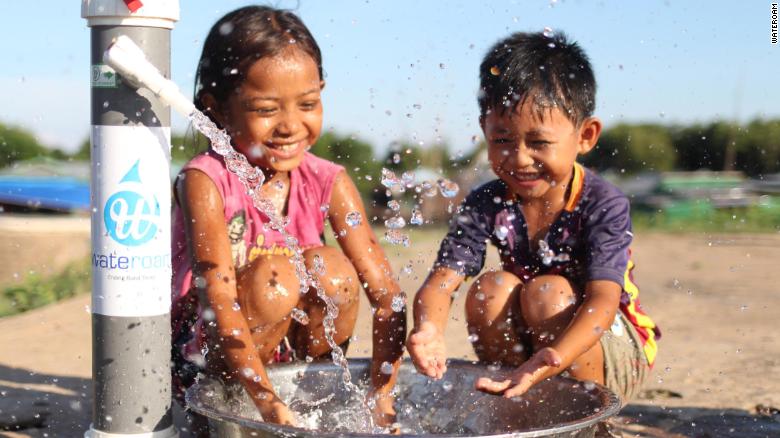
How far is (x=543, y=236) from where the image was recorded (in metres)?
2.96

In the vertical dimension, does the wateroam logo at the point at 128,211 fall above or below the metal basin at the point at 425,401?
above

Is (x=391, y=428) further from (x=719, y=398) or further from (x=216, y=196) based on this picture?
(x=719, y=398)

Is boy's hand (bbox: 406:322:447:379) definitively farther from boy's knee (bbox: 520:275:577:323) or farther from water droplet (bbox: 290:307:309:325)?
water droplet (bbox: 290:307:309:325)

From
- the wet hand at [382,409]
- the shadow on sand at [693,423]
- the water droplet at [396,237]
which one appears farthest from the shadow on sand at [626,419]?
the water droplet at [396,237]

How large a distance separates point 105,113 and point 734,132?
1264cm

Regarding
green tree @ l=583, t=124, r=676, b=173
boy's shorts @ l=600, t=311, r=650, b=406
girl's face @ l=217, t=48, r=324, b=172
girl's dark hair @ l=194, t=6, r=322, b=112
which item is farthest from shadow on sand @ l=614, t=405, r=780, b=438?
green tree @ l=583, t=124, r=676, b=173

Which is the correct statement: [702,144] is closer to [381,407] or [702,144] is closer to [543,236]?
[543,236]

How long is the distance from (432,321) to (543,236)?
460 mm

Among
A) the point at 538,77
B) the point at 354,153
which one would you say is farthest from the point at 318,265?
the point at 354,153

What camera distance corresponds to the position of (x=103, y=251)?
2.34 metres

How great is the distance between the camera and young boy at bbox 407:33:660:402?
2.77m

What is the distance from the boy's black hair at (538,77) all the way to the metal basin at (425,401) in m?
0.74

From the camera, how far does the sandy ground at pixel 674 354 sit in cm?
319

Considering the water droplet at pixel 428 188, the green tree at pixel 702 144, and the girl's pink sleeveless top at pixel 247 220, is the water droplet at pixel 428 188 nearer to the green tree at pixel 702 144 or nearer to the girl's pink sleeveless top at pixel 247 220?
the girl's pink sleeveless top at pixel 247 220
